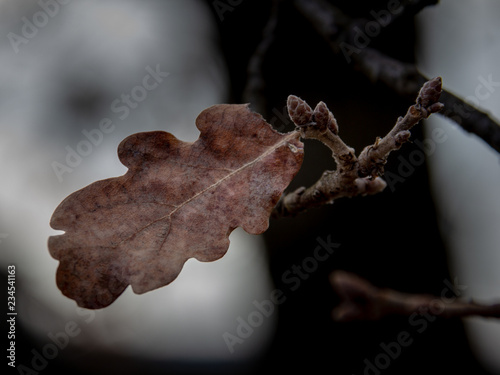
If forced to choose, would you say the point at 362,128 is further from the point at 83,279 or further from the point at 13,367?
the point at 13,367

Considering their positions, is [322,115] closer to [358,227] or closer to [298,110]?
[298,110]

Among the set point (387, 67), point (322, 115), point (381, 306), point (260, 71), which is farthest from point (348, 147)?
point (260, 71)

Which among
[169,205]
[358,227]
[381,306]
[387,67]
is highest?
[387,67]

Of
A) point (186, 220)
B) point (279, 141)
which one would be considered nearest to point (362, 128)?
point (279, 141)

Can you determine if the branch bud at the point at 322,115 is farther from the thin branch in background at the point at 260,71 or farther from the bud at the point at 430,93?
the thin branch in background at the point at 260,71

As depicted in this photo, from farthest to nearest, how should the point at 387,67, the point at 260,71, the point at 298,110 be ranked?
the point at 260,71
the point at 387,67
the point at 298,110

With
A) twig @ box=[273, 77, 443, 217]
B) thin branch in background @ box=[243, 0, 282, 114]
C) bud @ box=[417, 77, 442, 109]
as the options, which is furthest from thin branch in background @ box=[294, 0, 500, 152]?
bud @ box=[417, 77, 442, 109]
